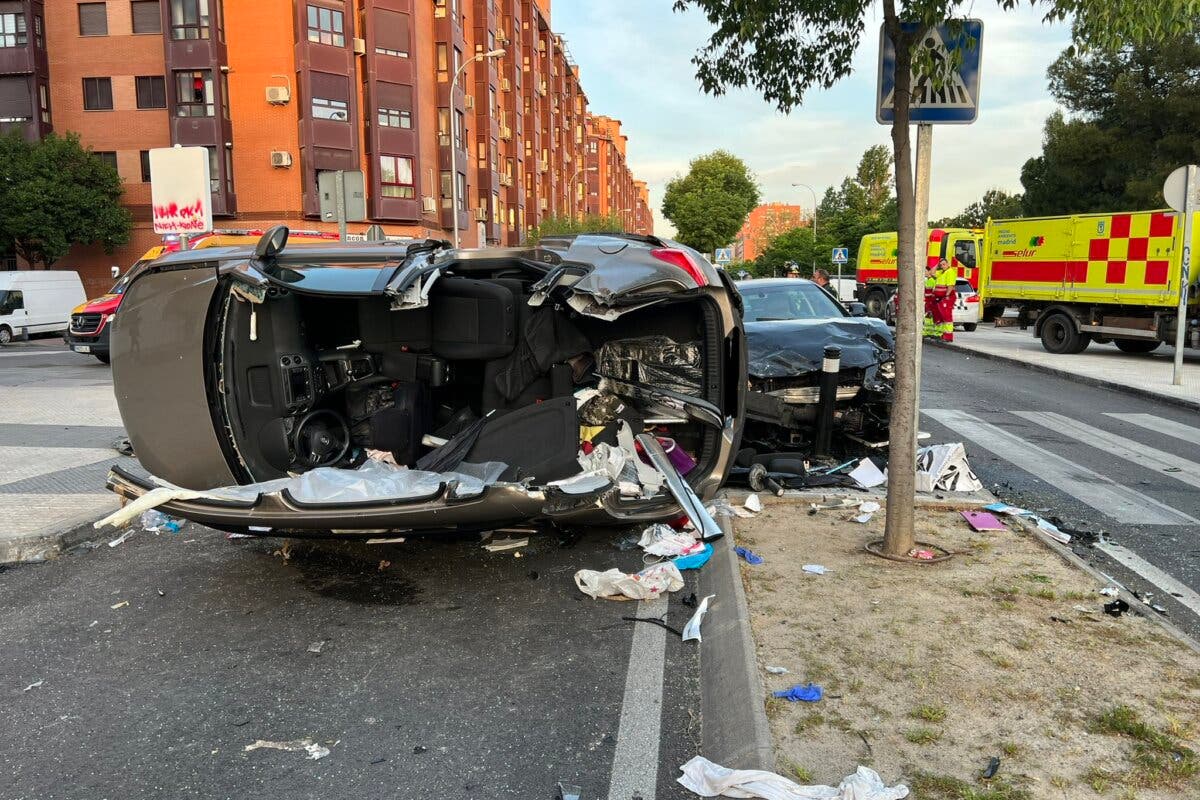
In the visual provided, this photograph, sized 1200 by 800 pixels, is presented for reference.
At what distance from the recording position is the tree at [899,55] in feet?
13.4

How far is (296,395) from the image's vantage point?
4.61 meters

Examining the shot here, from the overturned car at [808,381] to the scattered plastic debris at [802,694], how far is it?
375 centimetres

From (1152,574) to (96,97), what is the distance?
140 ft

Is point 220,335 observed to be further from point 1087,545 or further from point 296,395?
point 1087,545

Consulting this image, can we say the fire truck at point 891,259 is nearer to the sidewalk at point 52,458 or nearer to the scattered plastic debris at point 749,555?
the sidewalk at point 52,458

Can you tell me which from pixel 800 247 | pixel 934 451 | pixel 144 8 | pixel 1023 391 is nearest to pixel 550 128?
pixel 800 247

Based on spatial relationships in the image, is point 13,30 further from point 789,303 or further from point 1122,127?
point 1122,127

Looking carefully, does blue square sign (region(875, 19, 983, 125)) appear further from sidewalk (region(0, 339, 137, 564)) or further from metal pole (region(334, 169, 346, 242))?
metal pole (region(334, 169, 346, 242))

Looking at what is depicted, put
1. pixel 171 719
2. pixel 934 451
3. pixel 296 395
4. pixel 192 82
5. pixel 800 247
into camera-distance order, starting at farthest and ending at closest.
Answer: pixel 800 247, pixel 192 82, pixel 934 451, pixel 296 395, pixel 171 719

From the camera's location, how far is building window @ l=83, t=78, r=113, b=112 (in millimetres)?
36594

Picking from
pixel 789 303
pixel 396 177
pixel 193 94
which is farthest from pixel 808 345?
pixel 193 94

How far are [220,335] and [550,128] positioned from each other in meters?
70.7

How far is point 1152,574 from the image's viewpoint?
188 inches

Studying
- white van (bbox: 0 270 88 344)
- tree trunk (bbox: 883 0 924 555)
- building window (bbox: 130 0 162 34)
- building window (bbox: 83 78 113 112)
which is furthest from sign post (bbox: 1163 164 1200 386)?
building window (bbox: 83 78 113 112)
